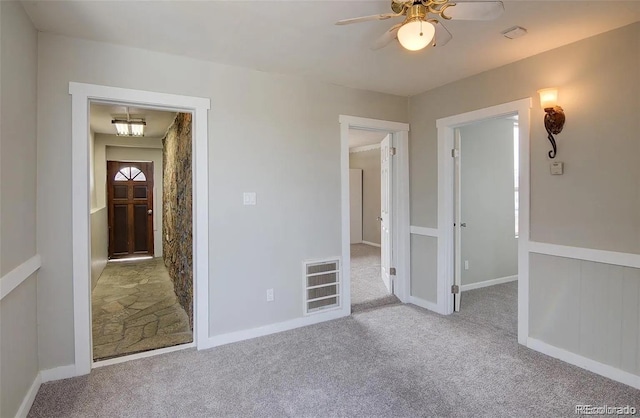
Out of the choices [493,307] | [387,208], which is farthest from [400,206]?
[493,307]

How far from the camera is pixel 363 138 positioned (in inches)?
284

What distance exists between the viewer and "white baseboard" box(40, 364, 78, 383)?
2.34 meters

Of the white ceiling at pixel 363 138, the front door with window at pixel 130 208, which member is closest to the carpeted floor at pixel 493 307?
the white ceiling at pixel 363 138

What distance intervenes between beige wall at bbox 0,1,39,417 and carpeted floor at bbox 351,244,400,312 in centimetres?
278

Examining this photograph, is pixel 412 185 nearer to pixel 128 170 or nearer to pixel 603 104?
pixel 603 104

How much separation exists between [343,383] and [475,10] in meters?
2.35

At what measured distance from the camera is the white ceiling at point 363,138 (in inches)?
258

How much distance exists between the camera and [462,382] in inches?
91.7

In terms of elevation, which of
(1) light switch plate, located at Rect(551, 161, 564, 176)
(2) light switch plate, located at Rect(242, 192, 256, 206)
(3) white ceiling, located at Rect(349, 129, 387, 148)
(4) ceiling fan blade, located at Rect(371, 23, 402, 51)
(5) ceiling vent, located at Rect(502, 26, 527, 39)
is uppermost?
(3) white ceiling, located at Rect(349, 129, 387, 148)

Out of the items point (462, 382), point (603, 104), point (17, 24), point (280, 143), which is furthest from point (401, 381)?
point (17, 24)

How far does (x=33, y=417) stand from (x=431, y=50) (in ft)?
12.0

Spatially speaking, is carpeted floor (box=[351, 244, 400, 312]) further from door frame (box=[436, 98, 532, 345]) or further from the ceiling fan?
the ceiling fan

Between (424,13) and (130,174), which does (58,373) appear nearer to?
(424,13)

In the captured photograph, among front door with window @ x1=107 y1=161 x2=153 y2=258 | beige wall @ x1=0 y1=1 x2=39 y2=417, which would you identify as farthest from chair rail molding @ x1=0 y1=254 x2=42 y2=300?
front door with window @ x1=107 y1=161 x2=153 y2=258
